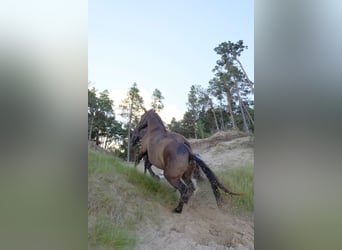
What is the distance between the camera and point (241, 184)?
1.75 meters

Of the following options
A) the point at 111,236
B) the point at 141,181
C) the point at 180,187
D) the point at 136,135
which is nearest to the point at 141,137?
the point at 136,135

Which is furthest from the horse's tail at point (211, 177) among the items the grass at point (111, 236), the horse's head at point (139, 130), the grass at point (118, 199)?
the grass at point (111, 236)

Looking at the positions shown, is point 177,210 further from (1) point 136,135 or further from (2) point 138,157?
(1) point 136,135

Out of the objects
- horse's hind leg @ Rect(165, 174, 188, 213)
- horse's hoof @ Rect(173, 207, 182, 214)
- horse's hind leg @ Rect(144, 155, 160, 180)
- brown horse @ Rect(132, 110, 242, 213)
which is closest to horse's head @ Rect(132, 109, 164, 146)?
brown horse @ Rect(132, 110, 242, 213)

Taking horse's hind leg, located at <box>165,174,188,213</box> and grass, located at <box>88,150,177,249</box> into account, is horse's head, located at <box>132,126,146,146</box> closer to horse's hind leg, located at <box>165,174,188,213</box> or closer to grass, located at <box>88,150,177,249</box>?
grass, located at <box>88,150,177,249</box>

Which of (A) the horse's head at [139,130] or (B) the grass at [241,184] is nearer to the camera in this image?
(B) the grass at [241,184]

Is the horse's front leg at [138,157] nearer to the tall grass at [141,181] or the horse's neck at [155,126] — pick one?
the tall grass at [141,181]

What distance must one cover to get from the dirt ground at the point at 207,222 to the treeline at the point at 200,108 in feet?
0.33

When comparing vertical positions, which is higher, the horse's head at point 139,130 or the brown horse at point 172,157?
the horse's head at point 139,130

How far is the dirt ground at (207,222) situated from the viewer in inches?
69.6

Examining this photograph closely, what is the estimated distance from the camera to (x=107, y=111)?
6.01ft
